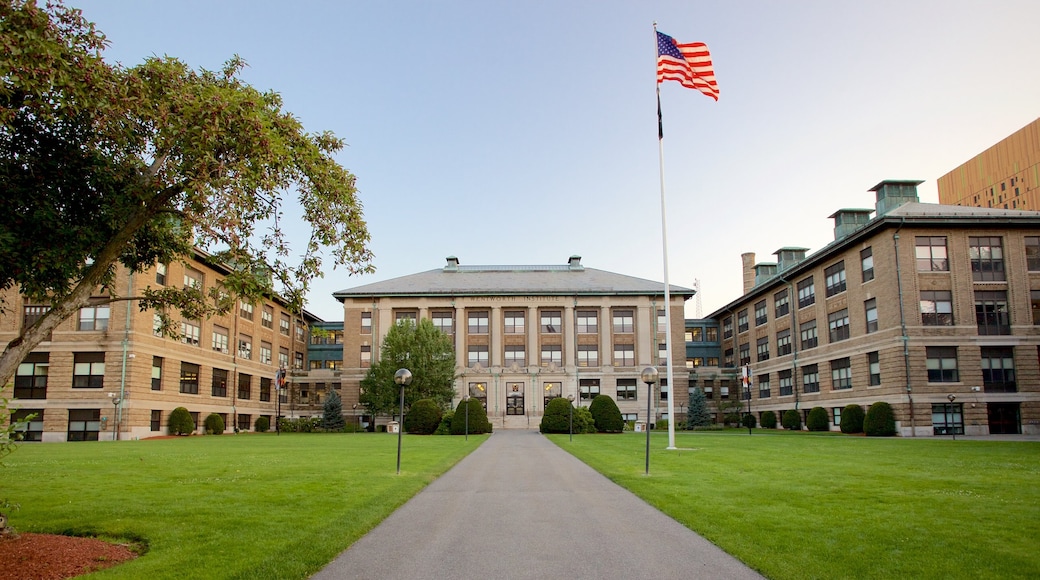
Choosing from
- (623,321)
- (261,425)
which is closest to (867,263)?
(623,321)

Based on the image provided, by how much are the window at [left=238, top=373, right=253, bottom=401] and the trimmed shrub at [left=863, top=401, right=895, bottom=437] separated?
50.8 metres

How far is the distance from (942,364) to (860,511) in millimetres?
38946

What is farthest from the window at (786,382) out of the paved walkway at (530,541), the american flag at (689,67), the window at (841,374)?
the paved walkway at (530,541)

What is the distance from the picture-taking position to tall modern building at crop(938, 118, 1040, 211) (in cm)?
10869

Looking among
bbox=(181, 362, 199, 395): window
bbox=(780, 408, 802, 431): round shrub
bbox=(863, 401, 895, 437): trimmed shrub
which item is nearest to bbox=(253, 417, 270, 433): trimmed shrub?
bbox=(181, 362, 199, 395): window

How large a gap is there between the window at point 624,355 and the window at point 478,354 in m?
14.1

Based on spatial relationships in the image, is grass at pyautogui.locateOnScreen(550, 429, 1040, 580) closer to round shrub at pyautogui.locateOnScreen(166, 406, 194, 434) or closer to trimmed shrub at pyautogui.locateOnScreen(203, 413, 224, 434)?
round shrub at pyautogui.locateOnScreen(166, 406, 194, 434)

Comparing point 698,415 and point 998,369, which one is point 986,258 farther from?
point 698,415

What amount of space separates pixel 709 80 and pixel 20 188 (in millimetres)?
23622

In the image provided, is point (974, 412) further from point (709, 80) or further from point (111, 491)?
point (111, 491)

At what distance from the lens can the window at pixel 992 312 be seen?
44531 mm

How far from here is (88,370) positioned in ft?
149

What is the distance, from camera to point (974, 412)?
43.4 meters

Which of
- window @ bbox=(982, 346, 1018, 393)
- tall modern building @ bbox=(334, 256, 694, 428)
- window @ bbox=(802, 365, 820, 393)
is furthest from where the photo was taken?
tall modern building @ bbox=(334, 256, 694, 428)
